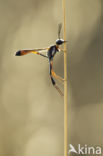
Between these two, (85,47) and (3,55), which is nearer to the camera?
(85,47)

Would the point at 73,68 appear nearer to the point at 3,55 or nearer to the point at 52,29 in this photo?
the point at 52,29

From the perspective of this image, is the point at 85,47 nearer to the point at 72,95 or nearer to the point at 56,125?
the point at 72,95

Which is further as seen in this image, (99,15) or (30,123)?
(30,123)

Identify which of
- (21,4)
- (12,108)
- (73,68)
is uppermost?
(21,4)

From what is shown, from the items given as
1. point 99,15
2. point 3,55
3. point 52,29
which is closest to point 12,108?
point 3,55

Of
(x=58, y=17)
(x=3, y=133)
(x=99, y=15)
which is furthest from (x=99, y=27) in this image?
(x=3, y=133)

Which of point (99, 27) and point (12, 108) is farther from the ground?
point (99, 27)
